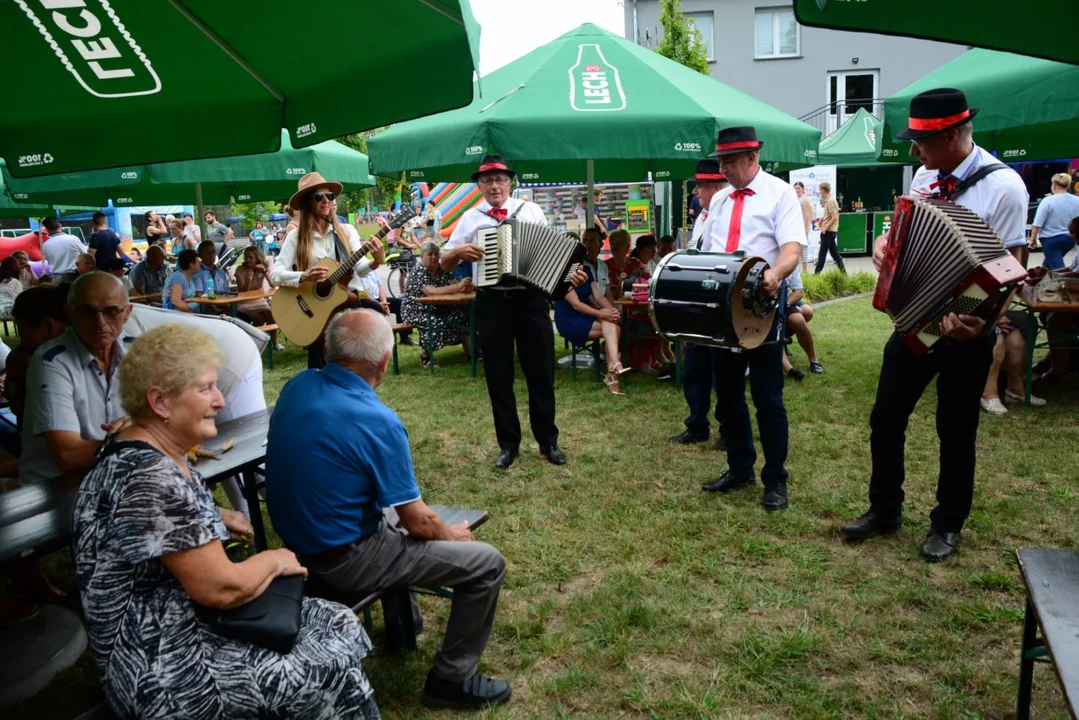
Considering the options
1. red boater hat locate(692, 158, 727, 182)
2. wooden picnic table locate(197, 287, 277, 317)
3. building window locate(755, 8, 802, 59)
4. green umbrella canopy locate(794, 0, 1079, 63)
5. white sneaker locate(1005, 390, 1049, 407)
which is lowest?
white sneaker locate(1005, 390, 1049, 407)

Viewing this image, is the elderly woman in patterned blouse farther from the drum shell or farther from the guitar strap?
the guitar strap

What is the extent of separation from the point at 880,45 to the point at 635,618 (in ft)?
89.2

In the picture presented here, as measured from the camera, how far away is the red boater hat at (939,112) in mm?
3520

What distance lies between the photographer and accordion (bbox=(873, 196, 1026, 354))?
3.30 metres

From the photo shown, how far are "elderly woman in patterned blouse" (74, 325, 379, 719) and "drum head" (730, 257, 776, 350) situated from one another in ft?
8.93

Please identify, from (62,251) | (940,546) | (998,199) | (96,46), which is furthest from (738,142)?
(62,251)

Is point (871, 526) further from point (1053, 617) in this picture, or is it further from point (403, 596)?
point (403, 596)

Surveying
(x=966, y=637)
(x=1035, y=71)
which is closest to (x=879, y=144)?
(x=1035, y=71)

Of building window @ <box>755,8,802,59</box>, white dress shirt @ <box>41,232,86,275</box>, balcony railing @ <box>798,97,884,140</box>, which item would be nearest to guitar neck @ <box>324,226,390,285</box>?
white dress shirt @ <box>41,232,86,275</box>

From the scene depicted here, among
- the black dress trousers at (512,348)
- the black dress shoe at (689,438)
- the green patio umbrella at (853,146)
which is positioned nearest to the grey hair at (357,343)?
the black dress trousers at (512,348)

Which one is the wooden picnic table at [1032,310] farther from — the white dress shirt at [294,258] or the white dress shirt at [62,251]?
the white dress shirt at [62,251]

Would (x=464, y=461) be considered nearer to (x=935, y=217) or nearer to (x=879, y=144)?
(x=935, y=217)

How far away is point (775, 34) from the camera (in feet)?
87.2

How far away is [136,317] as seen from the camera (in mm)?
3832
